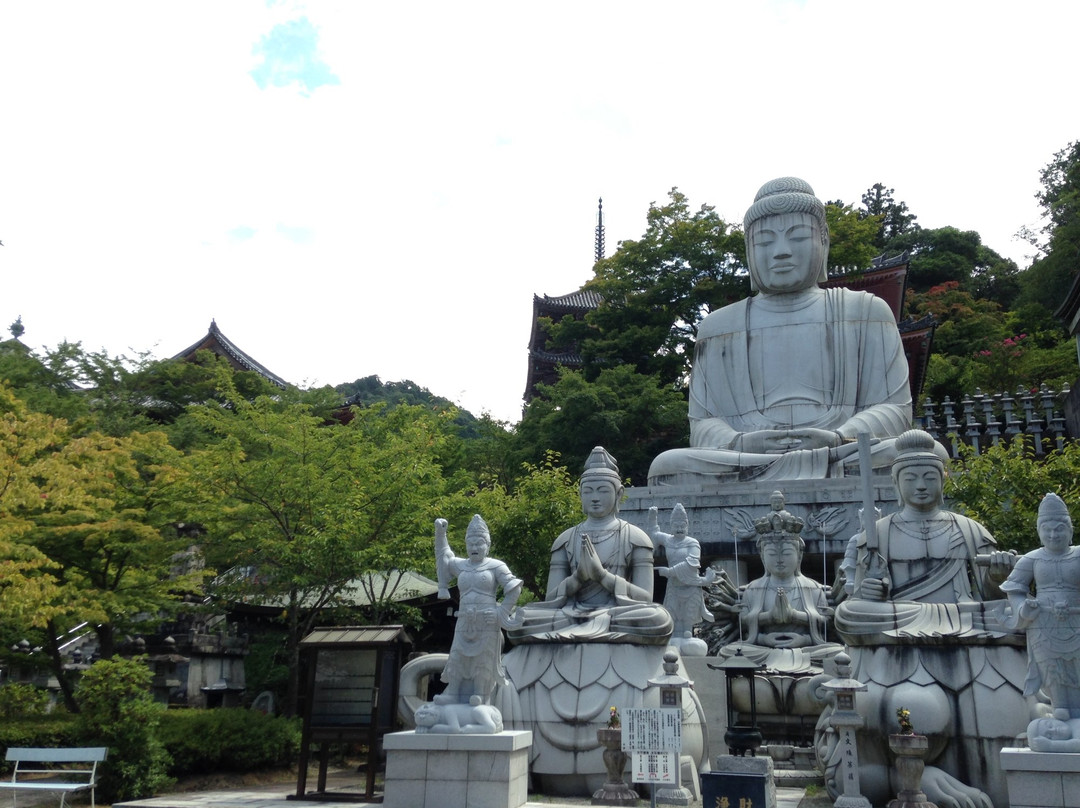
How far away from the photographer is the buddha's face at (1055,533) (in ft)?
22.0

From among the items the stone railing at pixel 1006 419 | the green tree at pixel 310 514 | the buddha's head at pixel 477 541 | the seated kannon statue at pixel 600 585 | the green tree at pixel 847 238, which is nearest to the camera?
the buddha's head at pixel 477 541

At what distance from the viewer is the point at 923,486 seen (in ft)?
28.2

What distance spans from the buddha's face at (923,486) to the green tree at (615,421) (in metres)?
15.0

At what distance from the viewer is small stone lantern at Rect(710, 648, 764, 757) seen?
7.65m

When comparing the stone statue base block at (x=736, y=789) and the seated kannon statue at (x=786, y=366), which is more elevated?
the seated kannon statue at (x=786, y=366)

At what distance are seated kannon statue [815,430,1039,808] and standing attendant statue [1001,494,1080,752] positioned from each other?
1.30 ft

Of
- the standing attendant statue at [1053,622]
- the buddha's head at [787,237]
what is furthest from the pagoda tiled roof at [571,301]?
the standing attendant statue at [1053,622]

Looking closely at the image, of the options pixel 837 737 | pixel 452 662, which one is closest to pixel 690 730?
pixel 837 737

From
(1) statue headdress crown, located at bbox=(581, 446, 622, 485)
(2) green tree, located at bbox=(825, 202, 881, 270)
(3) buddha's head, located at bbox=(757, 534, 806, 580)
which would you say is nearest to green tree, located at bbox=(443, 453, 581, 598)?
(3) buddha's head, located at bbox=(757, 534, 806, 580)

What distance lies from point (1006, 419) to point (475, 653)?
2324cm

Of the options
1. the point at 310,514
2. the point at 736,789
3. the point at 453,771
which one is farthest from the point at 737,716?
the point at 310,514

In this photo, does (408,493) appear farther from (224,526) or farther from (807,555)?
(807,555)

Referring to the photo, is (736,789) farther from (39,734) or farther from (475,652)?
(39,734)

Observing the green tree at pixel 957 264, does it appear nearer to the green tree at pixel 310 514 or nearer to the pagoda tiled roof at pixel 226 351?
the pagoda tiled roof at pixel 226 351
